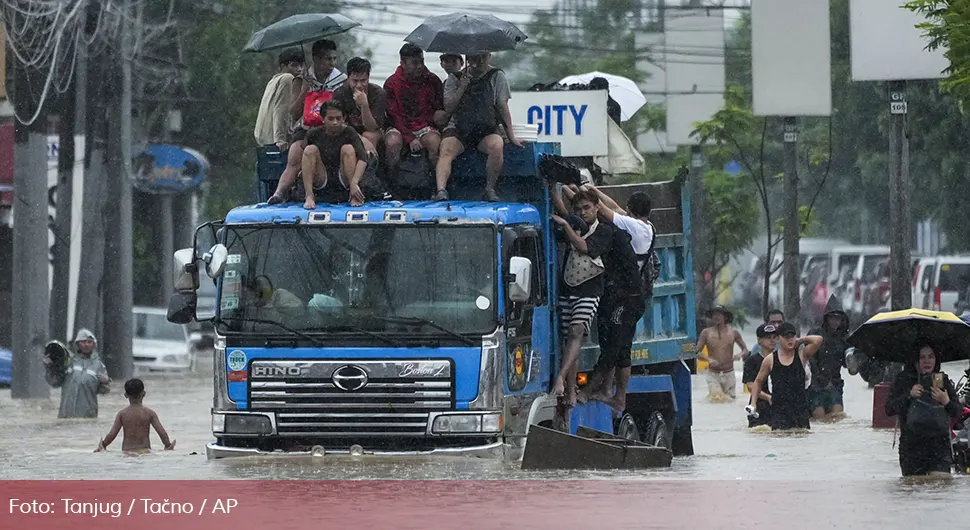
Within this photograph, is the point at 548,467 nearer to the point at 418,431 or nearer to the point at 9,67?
the point at 418,431

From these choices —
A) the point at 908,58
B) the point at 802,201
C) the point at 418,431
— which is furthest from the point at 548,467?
the point at 802,201

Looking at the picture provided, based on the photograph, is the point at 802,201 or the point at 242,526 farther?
the point at 802,201

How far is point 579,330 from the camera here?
14750 mm

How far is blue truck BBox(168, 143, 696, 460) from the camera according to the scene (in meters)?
13.5

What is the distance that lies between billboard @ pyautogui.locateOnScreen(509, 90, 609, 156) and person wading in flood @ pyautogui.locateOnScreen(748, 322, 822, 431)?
293 cm

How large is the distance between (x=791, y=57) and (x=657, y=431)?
34.8 ft

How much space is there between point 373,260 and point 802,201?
189 ft

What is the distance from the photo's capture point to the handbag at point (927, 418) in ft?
45.6

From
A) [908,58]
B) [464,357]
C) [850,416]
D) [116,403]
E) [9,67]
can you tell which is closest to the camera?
[464,357]

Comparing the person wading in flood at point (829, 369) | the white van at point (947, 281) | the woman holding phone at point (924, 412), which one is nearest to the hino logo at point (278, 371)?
the woman holding phone at point (924, 412)

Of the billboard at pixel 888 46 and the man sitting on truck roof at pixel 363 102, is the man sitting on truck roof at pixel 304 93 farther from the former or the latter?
the billboard at pixel 888 46

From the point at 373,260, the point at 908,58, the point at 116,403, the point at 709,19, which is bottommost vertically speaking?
the point at 116,403

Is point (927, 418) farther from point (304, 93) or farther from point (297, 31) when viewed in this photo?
point (297, 31)

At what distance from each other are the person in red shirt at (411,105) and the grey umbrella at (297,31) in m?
1.25
